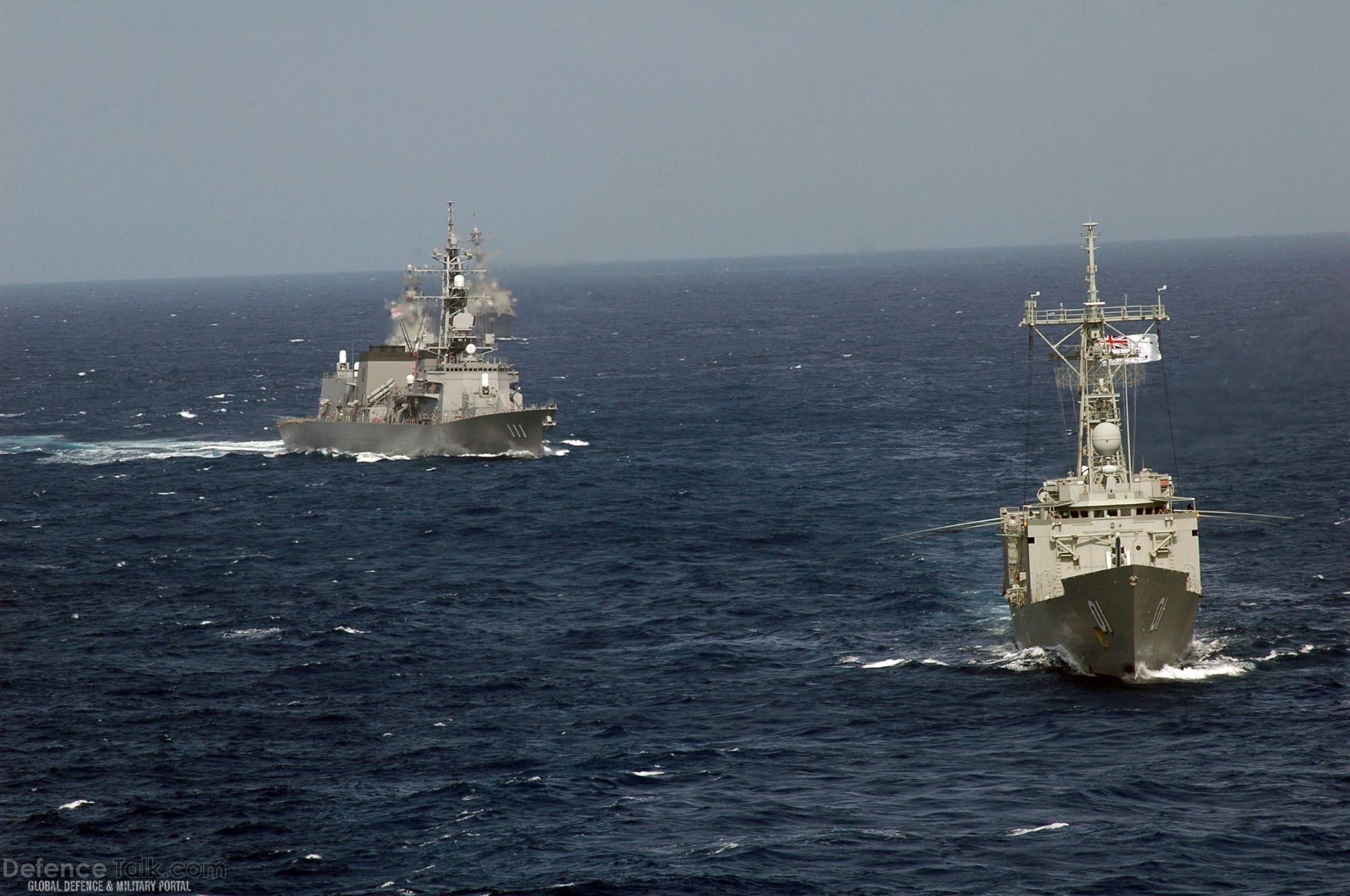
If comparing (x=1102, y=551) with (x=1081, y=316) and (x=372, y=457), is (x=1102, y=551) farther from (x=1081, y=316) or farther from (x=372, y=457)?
(x=372, y=457)

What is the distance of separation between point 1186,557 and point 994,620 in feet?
26.1

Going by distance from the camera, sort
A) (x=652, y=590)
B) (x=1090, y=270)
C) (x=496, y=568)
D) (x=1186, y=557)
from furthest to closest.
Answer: (x=496, y=568), (x=652, y=590), (x=1090, y=270), (x=1186, y=557)

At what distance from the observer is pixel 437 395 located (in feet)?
323

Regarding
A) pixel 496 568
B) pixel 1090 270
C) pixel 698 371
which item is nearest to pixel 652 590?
pixel 496 568

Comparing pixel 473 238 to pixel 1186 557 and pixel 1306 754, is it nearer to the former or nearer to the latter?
→ pixel 1186 557

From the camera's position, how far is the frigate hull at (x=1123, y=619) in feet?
146

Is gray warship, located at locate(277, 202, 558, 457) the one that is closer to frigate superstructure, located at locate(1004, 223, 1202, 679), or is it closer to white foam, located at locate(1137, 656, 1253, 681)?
frigate superstructure, located at locate(1004, 223, 1202, 679)

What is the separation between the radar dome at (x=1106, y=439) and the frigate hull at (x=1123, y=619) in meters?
5.36

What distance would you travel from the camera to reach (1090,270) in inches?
2071

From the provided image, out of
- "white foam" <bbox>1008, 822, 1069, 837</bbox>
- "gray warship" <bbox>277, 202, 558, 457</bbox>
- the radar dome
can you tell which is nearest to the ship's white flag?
the radar dome

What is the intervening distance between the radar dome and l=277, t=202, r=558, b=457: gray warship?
49667 mm

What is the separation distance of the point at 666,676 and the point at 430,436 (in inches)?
2066

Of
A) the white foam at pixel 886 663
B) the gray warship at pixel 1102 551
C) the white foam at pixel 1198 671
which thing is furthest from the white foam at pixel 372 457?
the white foam at pixel 1198 671

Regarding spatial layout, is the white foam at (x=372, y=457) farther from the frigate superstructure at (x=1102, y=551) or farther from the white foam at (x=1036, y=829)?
the white foam at (x=1036, y=829)
